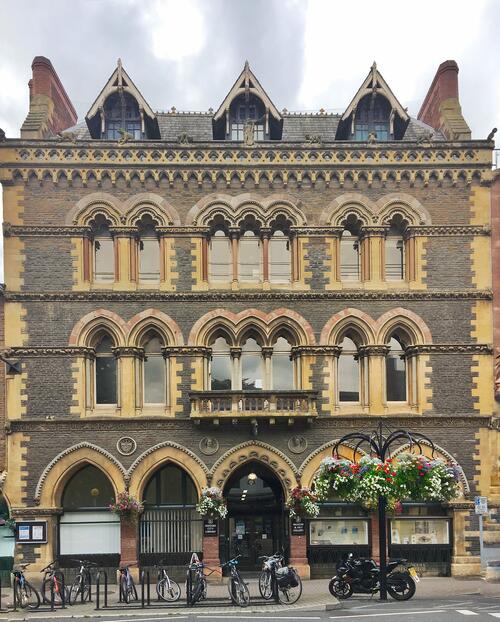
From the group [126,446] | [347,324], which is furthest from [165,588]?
[347,324]

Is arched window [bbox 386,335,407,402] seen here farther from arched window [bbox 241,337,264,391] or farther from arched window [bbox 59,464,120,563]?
arched window [bbox 59,464,120,563]

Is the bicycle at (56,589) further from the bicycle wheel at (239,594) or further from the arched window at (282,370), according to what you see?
the arched window at (282,370)

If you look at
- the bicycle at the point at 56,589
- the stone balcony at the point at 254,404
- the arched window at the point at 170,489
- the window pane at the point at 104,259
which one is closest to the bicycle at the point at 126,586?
the bicycle at the point at 56,589

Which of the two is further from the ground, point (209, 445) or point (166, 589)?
point (209, 445)

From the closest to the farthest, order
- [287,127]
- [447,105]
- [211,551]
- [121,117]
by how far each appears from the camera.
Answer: [211,551], [121,117], [447,105], [287,127]

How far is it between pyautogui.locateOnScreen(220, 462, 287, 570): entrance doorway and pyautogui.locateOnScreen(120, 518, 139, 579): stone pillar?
3.26m

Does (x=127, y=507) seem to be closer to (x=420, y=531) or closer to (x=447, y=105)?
(x=420, y=531)

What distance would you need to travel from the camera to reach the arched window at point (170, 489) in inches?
964

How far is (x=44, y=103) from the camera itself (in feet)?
88.7

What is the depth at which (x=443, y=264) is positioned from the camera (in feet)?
82.9

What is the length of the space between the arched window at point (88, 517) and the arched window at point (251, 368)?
18.6 feet

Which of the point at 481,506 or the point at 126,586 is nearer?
the point at 126,586

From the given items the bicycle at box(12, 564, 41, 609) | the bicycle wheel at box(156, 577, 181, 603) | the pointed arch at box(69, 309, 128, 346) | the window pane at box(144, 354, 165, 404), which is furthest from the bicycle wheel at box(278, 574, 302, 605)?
the pointed arch at box(69, 309, 128, 346)

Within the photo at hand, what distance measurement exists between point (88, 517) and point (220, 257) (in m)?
9.78
